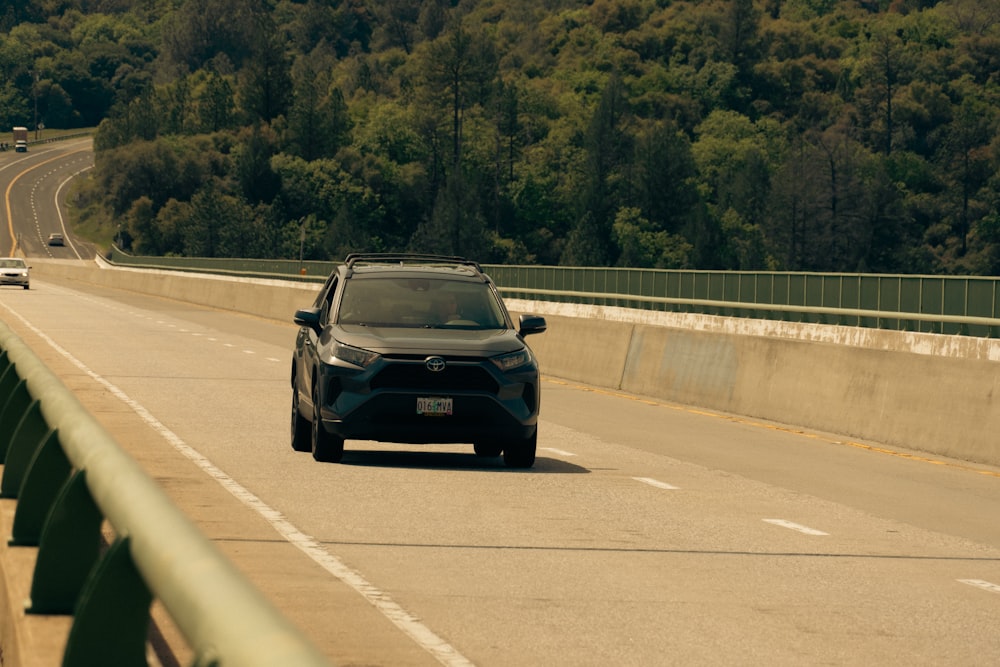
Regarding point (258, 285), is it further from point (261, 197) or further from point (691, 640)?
point (261, 197)

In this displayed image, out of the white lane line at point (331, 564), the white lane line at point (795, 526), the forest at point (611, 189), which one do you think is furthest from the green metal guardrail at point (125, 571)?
the forest at point (611, 189)

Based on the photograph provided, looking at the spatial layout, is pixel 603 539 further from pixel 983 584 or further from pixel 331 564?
pixel 983 584

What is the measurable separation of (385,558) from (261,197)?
17827 centimetres

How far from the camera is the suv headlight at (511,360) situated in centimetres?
1469

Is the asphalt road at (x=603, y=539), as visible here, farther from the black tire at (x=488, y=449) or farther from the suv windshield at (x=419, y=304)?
the suv windshield at (x=419, y=304)

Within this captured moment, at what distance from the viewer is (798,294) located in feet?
115

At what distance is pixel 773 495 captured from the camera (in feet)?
45.3

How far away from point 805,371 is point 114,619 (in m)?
17.1

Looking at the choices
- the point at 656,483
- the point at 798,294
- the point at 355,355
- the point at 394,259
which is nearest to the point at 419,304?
the point at 355,355

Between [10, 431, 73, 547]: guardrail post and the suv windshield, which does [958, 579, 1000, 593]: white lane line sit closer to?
[10, 431, 73, 547]: guardrail post

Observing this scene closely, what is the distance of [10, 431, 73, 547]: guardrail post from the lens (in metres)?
6.58

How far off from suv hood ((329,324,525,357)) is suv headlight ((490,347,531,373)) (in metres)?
0.04

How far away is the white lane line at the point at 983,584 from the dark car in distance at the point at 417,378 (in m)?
5.30

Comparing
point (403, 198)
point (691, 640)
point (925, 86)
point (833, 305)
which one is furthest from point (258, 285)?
point (925, 86)
